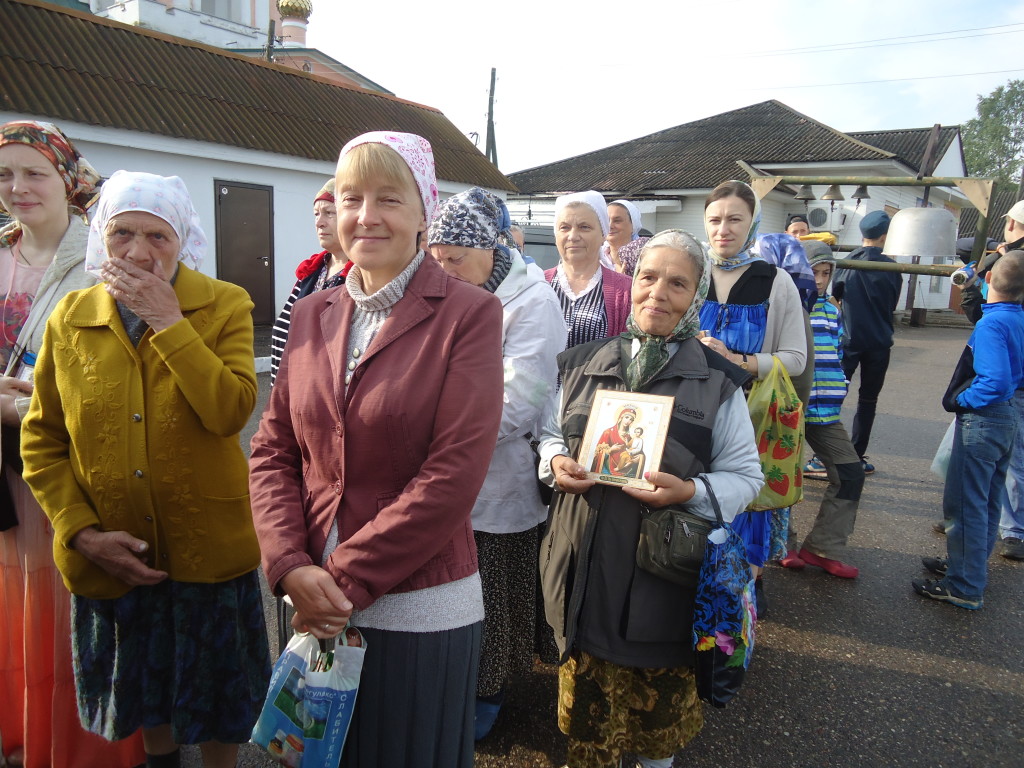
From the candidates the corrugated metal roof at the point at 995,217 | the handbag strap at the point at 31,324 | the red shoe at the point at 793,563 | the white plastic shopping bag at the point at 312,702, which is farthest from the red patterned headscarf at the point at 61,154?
the corrugated metal roof at the point at 995,217

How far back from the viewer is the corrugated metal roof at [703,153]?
2109 centimetres

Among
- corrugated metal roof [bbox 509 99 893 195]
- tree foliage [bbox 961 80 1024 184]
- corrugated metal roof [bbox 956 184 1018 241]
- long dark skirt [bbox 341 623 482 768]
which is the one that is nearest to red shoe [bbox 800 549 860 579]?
long dark skirt [bbox 341 623 482 768]

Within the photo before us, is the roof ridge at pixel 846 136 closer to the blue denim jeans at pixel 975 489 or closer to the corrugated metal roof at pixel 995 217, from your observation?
the corrugated metal roof at pixel 995 217

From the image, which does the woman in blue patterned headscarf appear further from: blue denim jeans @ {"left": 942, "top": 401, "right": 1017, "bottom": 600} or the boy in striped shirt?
blue denim jeans @ {"left": 942, "top": 401, "right": 1017, "bottom": 600}

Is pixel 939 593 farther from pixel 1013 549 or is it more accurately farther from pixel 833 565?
pixel 1013 549

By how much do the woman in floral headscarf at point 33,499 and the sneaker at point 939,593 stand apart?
13.5ft

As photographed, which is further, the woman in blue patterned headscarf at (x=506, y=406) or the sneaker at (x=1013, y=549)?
the sneaker at (x=1013, y=549)

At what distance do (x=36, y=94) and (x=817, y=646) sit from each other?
41.1ft

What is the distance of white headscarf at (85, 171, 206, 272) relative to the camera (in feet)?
6.45

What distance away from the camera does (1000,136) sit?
48.1 m

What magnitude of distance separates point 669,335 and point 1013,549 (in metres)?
4.04

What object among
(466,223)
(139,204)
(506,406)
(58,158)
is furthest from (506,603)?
(58,158)

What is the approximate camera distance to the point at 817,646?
11.3ft

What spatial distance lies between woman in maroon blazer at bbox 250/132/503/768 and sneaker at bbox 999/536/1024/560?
4610 mm
